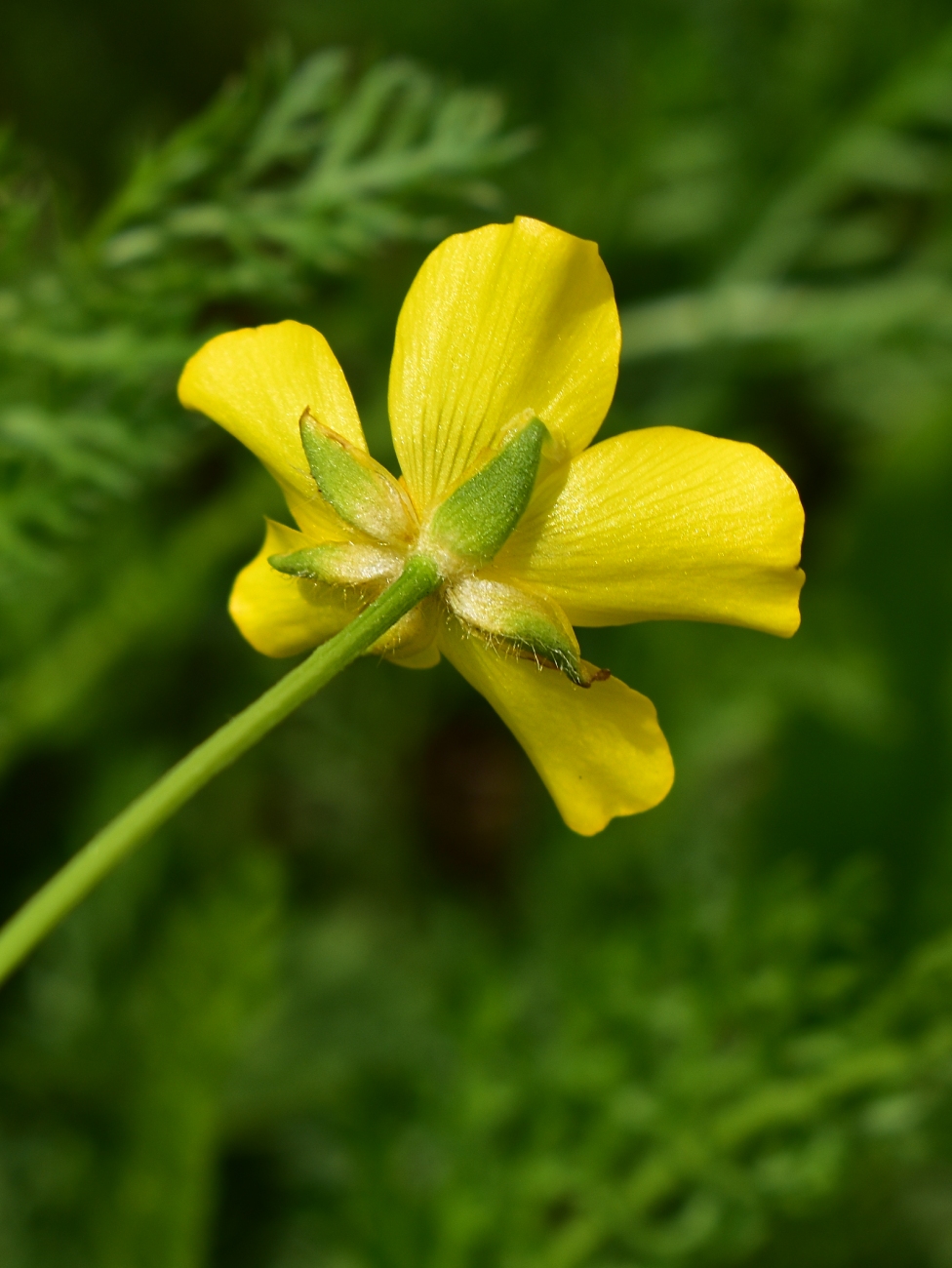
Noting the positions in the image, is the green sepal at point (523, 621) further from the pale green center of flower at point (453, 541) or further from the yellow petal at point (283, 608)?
the yellow petal at point (283, 608)

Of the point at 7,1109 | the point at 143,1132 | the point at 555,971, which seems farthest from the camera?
the point at 7,1109

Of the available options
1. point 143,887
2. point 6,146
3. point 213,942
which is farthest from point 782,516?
point 143,887

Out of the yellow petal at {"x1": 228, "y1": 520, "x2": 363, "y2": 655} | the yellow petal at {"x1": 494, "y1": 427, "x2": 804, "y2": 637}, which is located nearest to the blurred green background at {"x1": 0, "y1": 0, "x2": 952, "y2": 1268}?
the yellow petal at {"x1": 228, "y1": 520, "x2": 363, "y2": 655}

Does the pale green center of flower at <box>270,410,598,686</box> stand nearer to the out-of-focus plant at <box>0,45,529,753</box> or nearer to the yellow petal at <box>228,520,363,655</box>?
the yellow petal at <box>228,520,363,655</box>

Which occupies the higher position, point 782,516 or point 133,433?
point 133,433

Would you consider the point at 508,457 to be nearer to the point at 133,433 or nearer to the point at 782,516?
the point at 782,516
